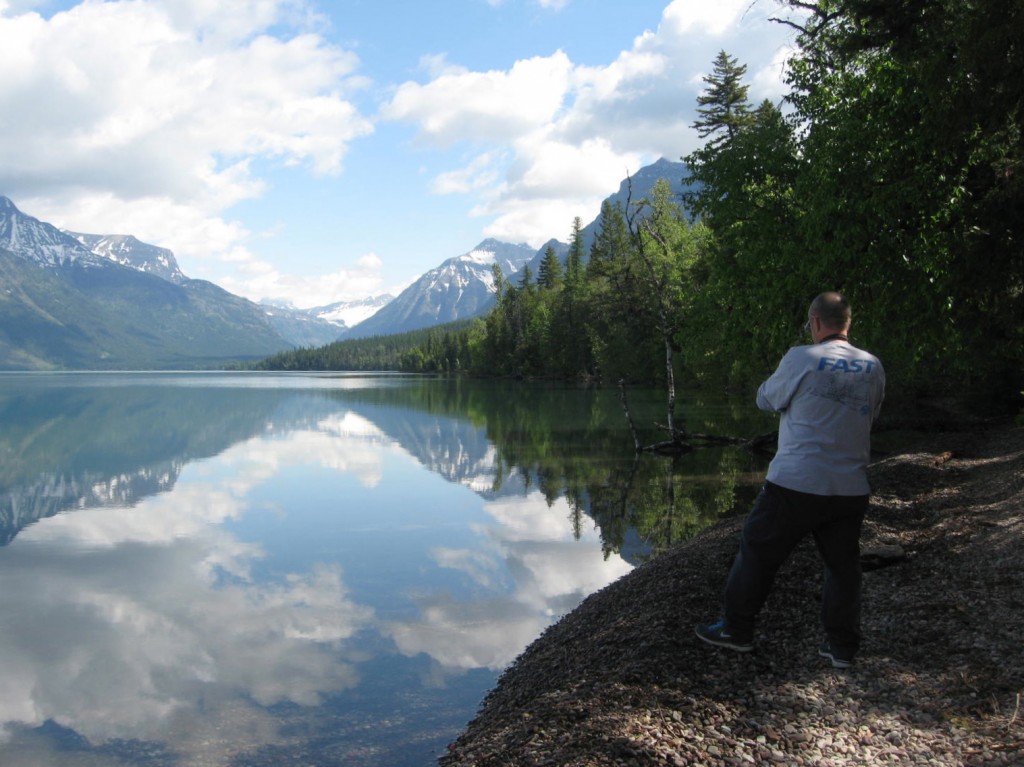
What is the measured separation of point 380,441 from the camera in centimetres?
3669

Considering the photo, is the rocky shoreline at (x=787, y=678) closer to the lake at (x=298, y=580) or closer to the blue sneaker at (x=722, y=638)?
the blue sneaker at (x=722, y=638)

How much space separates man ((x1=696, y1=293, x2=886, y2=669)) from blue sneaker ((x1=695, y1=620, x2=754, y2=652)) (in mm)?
209

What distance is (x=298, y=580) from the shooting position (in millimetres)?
Answer: 13469

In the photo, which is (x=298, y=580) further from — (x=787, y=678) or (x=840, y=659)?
(x=840, y=659)

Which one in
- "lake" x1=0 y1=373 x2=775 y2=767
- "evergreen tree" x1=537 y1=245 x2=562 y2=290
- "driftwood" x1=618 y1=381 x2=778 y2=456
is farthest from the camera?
"evergreen tree" x1=537 y1=245 x2=562 y2=290

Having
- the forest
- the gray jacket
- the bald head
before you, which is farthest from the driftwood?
the gray jacket

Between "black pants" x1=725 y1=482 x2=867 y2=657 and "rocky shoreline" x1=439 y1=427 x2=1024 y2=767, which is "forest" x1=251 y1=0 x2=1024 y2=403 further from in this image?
"black pants" x1=725 y1=482 x2=867 y2=657

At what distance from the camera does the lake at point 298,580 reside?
314 inches

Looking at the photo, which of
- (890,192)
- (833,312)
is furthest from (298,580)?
(890,192)

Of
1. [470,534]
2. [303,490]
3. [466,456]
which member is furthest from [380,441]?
[470,534]

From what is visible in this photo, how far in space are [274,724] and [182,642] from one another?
3451mm

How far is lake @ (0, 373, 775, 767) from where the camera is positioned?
7.97 metres

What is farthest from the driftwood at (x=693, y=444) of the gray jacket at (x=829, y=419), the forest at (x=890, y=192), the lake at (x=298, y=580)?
the gray jacket at (x=829, y=419)

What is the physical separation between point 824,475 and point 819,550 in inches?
28.2
